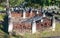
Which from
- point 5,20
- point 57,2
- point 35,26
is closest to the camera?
point 35,26

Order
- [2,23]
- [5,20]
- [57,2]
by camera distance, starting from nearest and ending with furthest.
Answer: [2,23], [5,20], [57,2]

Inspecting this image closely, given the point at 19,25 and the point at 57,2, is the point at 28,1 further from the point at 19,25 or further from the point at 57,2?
the point at 19,25

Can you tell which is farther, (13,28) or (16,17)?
(16,17)

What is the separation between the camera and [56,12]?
30.1m

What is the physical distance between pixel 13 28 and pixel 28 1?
855 centimetres

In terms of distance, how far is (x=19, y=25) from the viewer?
72.5 ft

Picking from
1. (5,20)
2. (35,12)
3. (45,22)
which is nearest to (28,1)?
(35,12)

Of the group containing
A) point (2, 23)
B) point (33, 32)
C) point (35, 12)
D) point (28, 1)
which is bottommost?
point (33, 32)

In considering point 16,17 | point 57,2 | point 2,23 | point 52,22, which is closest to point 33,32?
point 52,22

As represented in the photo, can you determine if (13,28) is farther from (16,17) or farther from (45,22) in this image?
(16,17)

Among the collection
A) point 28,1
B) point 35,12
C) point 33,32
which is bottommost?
point 33,32

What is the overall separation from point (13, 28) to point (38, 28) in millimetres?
2149

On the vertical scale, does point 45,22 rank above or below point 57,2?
below

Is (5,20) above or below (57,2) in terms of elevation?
below
